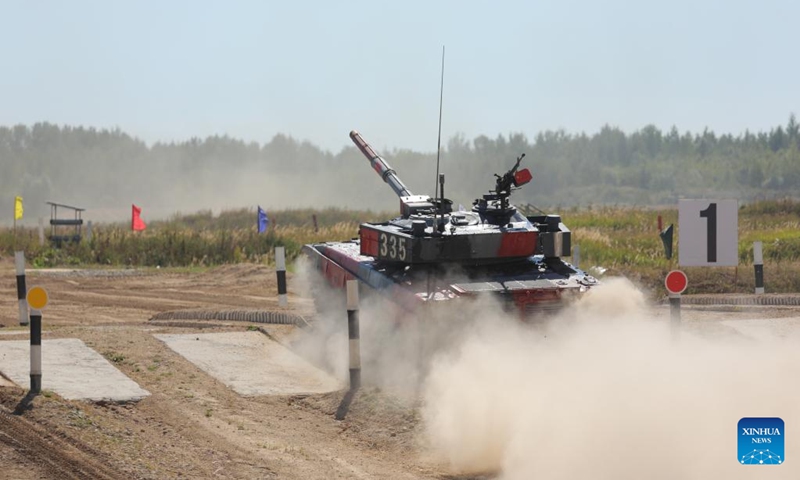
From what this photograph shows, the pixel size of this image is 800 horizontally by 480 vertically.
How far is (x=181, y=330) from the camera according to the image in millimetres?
15625

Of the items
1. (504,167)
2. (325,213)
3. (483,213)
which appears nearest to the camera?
(483,213)

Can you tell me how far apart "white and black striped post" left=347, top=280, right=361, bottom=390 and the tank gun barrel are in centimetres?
438

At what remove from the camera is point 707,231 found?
12125 millimetres

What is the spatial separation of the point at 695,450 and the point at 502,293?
4.03 metres

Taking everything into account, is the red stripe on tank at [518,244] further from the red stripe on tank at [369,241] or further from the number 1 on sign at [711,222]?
the number 1 on sign at [711,222]

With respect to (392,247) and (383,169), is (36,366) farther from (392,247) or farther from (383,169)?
(383,169)

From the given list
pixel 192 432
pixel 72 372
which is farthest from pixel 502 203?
pixel 192 432

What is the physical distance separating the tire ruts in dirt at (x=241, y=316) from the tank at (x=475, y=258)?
234 cm

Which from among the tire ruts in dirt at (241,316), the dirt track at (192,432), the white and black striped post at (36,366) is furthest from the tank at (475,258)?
the white and black striped post at (36,366)

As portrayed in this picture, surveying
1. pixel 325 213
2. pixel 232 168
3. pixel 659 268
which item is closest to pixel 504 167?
pixel 232 168

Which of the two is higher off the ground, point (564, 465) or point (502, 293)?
point (502, 293)

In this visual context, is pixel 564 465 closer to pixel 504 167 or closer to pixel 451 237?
pixel 451 237

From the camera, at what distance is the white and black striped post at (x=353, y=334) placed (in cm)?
1189

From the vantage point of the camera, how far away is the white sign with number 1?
39.7 feet
